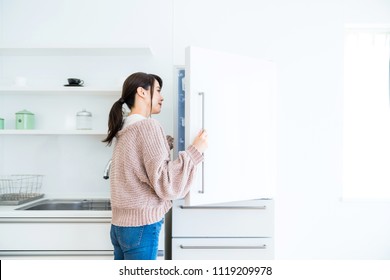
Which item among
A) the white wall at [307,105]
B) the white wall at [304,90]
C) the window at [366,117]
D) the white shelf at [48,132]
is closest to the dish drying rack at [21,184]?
the white shelf at [48,132]

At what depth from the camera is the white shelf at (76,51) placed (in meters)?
1.99

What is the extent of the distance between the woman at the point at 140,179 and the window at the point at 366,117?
155cm

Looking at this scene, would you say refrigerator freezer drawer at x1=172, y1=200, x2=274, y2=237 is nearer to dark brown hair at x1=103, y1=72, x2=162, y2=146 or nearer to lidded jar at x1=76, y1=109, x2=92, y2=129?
dark brown hair at x1=103, y1=72, x2=162, y2=146

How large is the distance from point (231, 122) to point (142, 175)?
23.1 inches

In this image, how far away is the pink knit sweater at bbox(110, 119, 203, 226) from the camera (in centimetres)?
127

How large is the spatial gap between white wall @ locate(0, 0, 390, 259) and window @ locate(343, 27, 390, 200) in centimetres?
14

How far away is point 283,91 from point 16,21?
1974mm

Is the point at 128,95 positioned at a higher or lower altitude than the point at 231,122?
higher

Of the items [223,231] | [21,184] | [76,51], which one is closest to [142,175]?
[223,231]

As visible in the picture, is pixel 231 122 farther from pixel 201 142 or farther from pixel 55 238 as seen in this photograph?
pixel 55 238

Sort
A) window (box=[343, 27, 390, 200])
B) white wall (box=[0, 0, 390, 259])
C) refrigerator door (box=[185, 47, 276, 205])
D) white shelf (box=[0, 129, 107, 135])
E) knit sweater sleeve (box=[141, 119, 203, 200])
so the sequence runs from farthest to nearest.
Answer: window (box=[343, 27, 390, 200]) → white wall (box=[0, 0, 390, 259]) → white shelf (box=[0, 129, 107, 135]) → refrigerator door (box=[185, 47, 276, 205]) → knit sweater sleeve (box=[141, 119, 203, 200])

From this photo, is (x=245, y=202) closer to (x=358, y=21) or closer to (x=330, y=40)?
(x=330, y=40)

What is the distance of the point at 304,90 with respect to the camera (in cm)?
223

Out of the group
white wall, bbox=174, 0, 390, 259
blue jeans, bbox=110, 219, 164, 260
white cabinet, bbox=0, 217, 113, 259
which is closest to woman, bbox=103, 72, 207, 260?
blue jeans, bbox=110, 219, 164, 260
